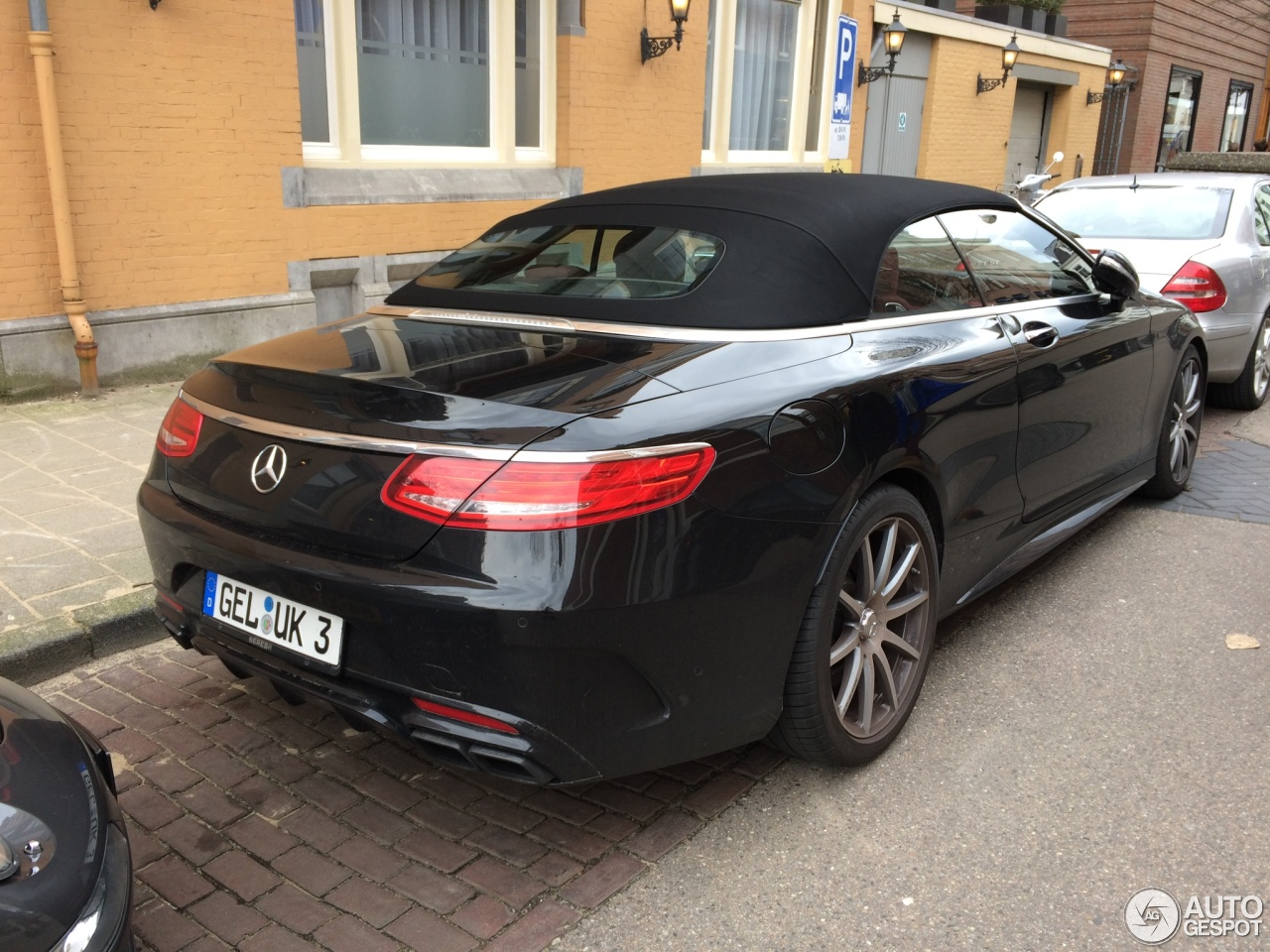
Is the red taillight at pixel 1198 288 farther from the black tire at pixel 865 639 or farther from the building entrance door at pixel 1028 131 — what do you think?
the building entrance door at pixel 1028 131

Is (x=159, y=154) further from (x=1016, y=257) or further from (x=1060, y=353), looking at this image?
(x=1060, y=353)

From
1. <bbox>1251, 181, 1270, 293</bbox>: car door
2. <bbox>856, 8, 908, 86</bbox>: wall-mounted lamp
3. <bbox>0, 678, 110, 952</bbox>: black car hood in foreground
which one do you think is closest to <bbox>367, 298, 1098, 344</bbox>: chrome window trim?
<bbox>0, 678, 110, 952</bbox>: black car hood in foreground

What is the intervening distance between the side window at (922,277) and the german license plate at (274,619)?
5.79 feet

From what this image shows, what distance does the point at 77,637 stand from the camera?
3584mm

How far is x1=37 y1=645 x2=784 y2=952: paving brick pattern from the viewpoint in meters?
2.39

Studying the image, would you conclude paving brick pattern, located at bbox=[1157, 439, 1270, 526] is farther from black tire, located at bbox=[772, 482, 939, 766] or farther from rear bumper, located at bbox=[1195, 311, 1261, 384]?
black tire, located at bbox=[772, 482, 939, 766]

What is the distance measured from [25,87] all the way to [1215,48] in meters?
28.5

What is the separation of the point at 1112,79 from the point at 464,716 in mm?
23495

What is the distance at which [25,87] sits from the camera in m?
5.96

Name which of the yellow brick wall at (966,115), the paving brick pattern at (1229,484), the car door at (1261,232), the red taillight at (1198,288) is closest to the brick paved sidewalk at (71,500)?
the paving brick pattern at (1229,484)

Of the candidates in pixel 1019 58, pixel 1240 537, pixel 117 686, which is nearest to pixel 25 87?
pixel 117 686

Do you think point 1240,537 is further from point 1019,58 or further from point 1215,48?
point 1215,48

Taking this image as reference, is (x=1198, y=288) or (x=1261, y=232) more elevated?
(x=1261, y=232)

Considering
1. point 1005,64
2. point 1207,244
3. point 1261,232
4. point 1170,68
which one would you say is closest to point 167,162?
point 1207,244
